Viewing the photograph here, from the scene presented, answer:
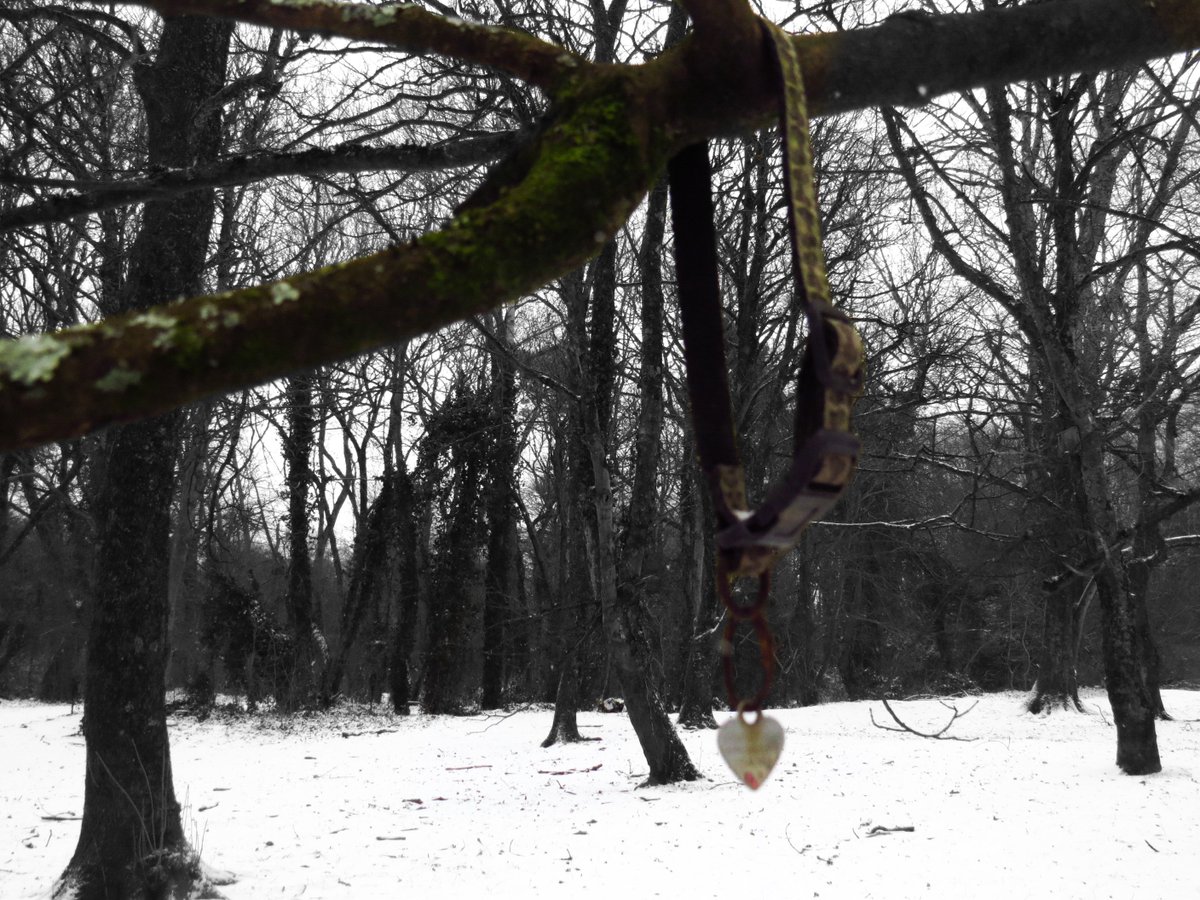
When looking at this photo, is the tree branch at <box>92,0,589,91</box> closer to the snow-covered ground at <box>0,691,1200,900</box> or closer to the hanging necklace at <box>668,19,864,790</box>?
the hanging necklace at <box>668,19,864,790</box>

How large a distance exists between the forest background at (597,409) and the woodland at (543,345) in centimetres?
9

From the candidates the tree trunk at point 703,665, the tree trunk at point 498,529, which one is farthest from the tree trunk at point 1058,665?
the tree trunk at point 498,529

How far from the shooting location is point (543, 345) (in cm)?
2278

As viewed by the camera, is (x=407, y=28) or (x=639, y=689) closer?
(x=407, y=28)

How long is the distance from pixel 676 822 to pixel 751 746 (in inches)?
249

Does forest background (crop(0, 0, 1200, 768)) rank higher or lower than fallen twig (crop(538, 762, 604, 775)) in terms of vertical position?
higher

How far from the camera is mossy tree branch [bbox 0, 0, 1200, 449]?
865 mm

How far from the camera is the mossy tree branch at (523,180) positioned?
0.86 metres

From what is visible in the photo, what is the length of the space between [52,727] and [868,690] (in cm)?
1956

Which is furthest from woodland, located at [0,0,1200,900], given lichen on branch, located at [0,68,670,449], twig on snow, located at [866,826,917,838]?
twig on snow, located at [866,826,917,838]

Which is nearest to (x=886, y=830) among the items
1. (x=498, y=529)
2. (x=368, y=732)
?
(x=368, y=732)

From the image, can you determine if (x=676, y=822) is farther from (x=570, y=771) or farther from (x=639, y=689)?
(x=570, y=771)

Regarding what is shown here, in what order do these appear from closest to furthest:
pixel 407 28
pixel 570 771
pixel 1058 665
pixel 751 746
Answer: pixel 751 746 < pixel 407 28 < pixel 570 771 < pixel 1058 665

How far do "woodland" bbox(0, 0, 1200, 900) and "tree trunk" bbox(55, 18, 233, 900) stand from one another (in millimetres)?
21
